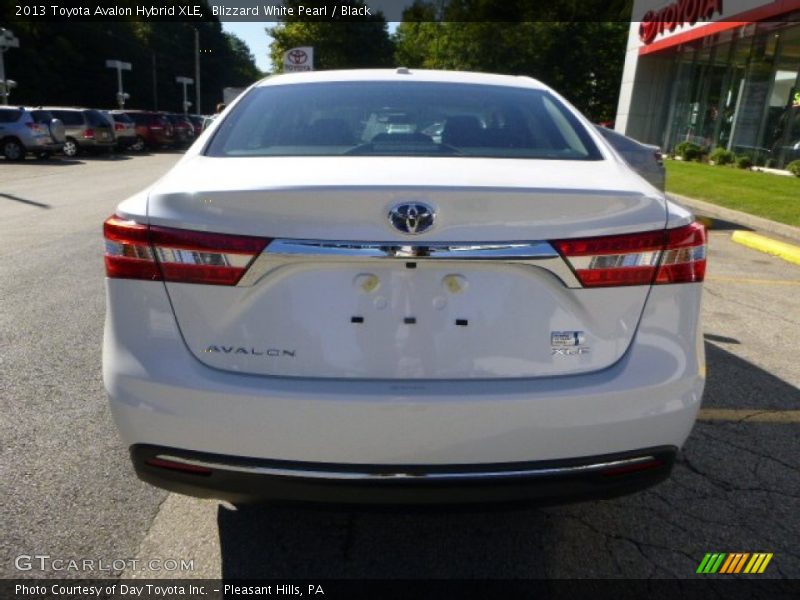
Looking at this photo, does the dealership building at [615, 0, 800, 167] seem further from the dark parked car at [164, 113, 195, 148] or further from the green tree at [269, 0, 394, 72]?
the green tree at [269, 0, 394, 72]

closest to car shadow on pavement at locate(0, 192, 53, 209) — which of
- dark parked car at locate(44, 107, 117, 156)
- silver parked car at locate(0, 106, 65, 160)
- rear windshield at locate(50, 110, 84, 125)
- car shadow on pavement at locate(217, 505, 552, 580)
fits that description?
silver parked car at locate(0, 106, 65, 160)

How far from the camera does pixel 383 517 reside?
2.62 meters

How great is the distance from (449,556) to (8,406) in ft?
8.20

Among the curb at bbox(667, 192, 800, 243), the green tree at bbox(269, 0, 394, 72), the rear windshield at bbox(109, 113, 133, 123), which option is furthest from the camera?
the green tree at bbox(269, 0, 394, 72)

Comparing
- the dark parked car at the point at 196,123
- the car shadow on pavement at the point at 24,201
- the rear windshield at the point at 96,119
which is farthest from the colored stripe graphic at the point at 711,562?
the dark parked car at the point at 196,123

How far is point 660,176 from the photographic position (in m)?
6.31

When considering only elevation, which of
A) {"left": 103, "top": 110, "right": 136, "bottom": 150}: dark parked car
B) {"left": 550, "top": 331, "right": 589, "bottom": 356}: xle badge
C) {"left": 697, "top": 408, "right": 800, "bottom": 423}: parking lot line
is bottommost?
{"left": 103, "top": 110, "right": 136, "bottom": 150}: dark parked car

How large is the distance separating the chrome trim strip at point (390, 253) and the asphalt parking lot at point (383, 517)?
2.44 feet

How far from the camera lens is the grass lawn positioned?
11062 millimetres

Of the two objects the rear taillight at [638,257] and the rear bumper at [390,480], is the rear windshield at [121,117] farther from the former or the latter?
the rear taillight at [638,257]

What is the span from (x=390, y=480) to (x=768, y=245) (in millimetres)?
8241

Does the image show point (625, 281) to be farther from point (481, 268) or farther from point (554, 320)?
point (481, 268)

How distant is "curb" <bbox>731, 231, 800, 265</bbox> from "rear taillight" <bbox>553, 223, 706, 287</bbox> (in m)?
7.04

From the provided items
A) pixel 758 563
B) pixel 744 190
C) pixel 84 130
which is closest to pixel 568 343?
pixel 758 563
